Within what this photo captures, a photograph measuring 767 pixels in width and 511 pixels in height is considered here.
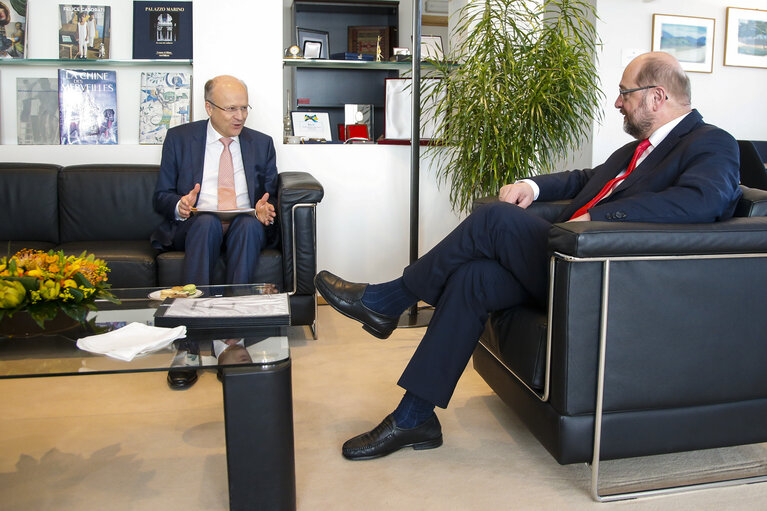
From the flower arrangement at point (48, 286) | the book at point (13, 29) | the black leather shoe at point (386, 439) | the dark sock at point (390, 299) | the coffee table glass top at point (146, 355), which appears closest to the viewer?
the coffee table glass top at point (146, 355)

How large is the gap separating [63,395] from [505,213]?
1.75 m

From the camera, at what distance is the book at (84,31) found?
387cm

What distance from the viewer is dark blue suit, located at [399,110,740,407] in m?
1.87

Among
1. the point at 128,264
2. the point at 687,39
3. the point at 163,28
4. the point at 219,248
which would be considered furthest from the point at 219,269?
the point at 687,39

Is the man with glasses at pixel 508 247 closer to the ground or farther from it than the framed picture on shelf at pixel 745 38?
closer to the ground

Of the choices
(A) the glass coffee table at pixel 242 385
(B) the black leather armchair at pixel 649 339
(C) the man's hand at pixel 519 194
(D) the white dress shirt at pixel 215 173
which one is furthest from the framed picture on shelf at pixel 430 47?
(A) the glass coffee table at pixel 242 385

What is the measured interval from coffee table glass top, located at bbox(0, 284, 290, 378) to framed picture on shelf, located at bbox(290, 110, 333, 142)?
2277 mm

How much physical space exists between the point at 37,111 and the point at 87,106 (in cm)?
29

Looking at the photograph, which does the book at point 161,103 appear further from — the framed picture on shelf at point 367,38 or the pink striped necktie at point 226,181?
the framed picture on shelf at point 367,38

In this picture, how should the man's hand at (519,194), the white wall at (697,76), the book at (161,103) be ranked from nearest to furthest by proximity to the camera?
the man's hand at (519,194) < the book at (161,103) < the white wall at (697,76)

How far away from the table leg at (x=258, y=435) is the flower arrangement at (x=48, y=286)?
62cm

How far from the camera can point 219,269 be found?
3113 millimetres

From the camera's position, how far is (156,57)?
3881 millimetres

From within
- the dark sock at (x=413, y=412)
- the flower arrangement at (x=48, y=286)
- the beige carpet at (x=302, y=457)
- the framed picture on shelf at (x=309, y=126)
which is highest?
the framed picture on shelf at (x=309, y=126)
